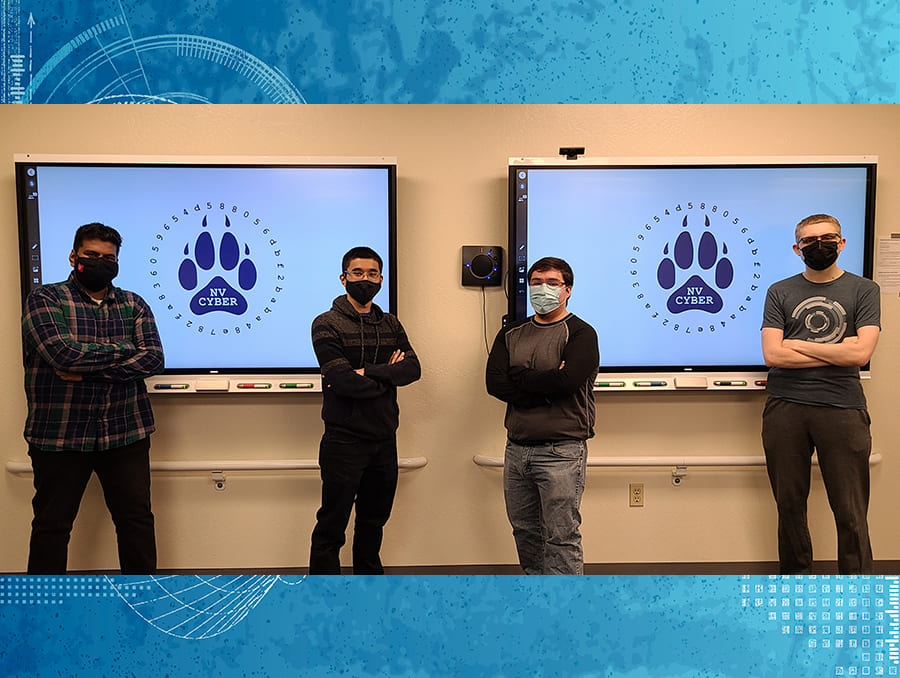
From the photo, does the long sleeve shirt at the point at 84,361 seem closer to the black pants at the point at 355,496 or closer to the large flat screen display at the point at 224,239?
the large flat screen display at the point at 224,239

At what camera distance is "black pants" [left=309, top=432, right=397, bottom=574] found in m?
2.29

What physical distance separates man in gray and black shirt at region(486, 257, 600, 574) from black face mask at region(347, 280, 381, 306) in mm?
483

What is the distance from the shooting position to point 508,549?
270cm

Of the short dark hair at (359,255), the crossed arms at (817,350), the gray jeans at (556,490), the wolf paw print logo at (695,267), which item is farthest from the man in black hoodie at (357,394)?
the crossed arms at (817,350)

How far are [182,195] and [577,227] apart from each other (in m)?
1.53

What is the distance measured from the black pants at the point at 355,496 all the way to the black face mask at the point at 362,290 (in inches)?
19.4

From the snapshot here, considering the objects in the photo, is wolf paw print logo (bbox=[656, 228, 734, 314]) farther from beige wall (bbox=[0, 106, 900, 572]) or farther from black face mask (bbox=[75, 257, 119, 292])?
black face mask (bbox=[75, 257, 119, 292])

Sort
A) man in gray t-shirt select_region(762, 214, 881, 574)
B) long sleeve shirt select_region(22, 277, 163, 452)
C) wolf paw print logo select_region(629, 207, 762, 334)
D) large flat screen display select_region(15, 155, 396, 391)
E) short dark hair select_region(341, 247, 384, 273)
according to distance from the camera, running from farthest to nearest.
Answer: wolf paw print logo select_region(629, 207, 762, 334) → large flat screen display select_region(15, 155, 396, 391) → short dark hair select_region(341, 247, 384, 273) → man in gray t-shirt select_region(762, 214, 881, 574) → long sleeve shirt select_region(22, 277, 163, 452)

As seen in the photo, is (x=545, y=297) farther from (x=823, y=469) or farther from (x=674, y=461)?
(x=823, y=469)

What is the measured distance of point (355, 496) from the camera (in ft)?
7.73

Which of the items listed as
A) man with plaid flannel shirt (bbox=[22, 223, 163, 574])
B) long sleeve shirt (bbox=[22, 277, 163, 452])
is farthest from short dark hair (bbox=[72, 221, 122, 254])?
long sleeve shirt (bbox=[22, 277, 163, 452])

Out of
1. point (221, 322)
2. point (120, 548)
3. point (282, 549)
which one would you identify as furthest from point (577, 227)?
point (120, 548)

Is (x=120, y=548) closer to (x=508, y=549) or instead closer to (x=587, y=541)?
(x=508, y=549)

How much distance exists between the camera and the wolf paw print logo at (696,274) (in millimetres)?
2564
